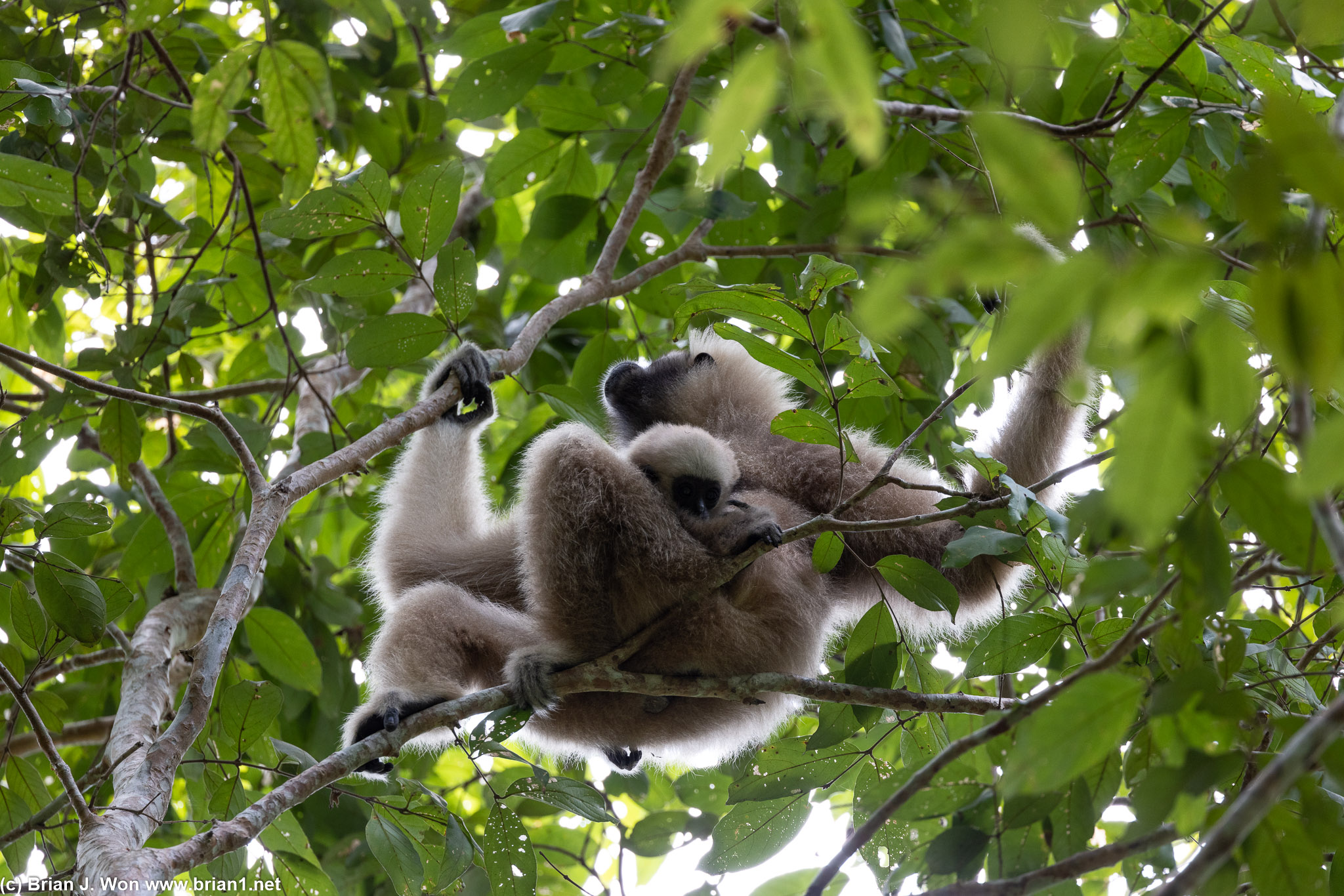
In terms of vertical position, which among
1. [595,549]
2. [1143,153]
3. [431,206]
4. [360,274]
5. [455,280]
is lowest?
[595,549]

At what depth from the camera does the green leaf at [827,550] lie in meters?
2.56

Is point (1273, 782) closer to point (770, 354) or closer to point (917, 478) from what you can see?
point (770, 354)

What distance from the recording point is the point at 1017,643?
2.39 meters

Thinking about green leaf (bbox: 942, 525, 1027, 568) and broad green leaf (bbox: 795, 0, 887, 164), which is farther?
green leaf (bbox: 942, 525, 1027, 568)

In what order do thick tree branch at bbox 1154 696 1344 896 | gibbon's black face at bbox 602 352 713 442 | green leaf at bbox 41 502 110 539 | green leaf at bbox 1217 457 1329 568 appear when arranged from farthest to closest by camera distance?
gibbon's black face at bbox 602 352 713 442, green leaf at bbox 41 502 110 539, green leaf at bbox 1217 457 1329 568, thick tree branch at bbox 1154 696 1344 896

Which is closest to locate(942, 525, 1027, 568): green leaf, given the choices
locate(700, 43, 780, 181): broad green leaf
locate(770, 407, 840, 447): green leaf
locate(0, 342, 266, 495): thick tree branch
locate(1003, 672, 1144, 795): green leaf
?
locate(770, 407, 840, 447): green leaf

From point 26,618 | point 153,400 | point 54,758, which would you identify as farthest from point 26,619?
point 153,400

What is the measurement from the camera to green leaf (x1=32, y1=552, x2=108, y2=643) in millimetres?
2480

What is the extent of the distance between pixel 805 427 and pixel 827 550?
1.17 ft

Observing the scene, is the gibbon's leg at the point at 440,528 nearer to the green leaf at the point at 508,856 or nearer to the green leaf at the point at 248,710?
the green leaf at the point at 248,710

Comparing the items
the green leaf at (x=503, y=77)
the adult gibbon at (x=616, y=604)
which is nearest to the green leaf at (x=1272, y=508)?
the adult gibbon at (x=616, y=604)

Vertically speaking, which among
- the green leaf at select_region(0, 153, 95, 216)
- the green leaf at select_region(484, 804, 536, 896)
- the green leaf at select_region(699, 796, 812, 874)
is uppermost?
the green leaf at select_region(0, 153, 95, 216)

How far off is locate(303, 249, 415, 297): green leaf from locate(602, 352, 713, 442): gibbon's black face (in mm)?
1261

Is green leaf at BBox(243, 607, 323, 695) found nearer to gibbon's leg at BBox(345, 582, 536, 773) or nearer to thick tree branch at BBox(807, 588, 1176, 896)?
gibbon's leg at BBox(345, 582, 536, 773)
